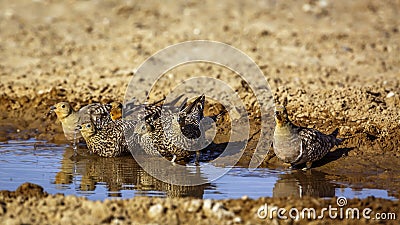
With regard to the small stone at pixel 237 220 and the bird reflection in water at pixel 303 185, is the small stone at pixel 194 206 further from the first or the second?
the bird reflection in water at pixel 303 185

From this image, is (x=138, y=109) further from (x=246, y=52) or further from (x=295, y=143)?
(x=246, y=52)

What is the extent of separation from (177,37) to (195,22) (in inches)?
46.4

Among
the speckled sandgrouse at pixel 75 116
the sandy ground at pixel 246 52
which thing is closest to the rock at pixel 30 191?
the sandy ground at pixel 246 52

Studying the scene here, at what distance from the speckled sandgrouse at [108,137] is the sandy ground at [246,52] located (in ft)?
3.24

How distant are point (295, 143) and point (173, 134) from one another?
165cm

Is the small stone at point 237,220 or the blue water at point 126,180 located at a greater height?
the blue water at point 126,180

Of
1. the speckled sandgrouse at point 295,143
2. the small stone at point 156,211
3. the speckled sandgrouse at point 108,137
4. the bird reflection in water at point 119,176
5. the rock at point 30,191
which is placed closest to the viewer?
the small stone at point 156,211

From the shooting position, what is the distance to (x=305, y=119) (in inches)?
429

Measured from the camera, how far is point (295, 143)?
879 cm

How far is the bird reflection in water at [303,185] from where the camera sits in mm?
8125

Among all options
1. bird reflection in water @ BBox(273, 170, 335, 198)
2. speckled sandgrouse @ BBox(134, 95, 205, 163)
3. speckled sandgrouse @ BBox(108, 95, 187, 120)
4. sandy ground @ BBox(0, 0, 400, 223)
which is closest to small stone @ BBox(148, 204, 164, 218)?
sandy ground @ BBox(0, 0, 400, 223)

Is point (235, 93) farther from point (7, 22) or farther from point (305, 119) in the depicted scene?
point (7, 22)

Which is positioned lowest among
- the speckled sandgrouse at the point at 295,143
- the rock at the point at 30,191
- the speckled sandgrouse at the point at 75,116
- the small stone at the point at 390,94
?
the rock at the point at 30,191

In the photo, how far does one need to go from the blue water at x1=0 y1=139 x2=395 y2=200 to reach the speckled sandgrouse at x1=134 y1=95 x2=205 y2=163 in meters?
0.37
